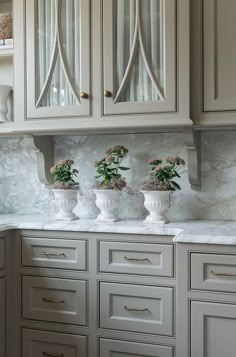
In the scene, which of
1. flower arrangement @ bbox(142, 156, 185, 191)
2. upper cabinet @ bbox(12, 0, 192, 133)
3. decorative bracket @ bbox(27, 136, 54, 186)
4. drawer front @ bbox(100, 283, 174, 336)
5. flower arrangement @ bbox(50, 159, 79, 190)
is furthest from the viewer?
decorative bracket @ bbox(27, 136, 54, 186)

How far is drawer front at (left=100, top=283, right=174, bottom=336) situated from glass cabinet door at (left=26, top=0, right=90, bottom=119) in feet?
2.89

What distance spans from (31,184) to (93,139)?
0.49 meters

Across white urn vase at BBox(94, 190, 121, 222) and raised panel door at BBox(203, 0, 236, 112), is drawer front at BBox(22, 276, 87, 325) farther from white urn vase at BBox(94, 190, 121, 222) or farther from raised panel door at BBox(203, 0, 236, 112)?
raised panel door at BBox(203, 0, 236, 112)

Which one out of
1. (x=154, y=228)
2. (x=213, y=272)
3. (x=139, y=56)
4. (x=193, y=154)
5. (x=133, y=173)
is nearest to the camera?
(x=213, y=272)

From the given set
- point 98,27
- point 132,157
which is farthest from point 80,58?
point 132,157

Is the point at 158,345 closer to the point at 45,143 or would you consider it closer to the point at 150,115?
the point at 150,115

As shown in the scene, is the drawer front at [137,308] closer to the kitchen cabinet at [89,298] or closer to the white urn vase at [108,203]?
the kitchen cabinet at [89,298]

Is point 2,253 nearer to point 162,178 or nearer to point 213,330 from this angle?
point 162,178

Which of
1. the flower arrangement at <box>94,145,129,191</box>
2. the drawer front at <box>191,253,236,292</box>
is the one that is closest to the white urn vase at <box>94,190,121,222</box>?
the flower arrangement at <box>94,145,129,191</box>

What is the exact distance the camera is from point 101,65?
2.07 meters

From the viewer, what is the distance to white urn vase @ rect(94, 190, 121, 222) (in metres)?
2.15

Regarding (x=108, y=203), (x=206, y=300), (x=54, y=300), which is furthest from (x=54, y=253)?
(x=206, y=300)

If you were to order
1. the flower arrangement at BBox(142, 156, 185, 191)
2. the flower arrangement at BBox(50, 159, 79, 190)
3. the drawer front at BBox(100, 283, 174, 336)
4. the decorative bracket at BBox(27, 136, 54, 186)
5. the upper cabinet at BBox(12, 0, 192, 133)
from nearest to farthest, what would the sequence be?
the drawer front at BBox(100, 283, 174, 336) < the upper cabinet at BBox(12, 0, 192, 133) < the flower arrangement at BBox(142, 156, 185, 191) < the flower arrangement at BBox(50, 159, 79, 190) < the decorative bracket at BBox(27, 136, 54, 186)

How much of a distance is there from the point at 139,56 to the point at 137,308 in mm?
1180
